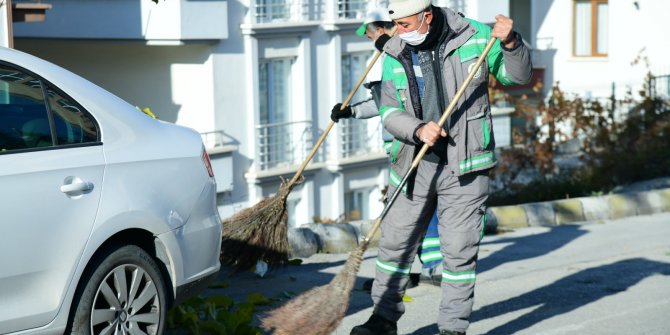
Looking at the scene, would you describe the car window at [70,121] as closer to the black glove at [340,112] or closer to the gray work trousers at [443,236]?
the gray work trousers at [443,236]

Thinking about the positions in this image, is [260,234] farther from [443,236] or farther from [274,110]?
[274,110]

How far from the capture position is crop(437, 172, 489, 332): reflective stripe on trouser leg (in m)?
6.66

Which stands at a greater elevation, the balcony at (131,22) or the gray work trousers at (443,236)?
the balcony at (131,22)

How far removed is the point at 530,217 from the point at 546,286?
420 cm

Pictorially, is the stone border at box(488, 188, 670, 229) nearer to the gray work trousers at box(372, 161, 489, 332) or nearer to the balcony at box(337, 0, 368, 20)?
the gray work trousers at box(372, 161, 489, 332)

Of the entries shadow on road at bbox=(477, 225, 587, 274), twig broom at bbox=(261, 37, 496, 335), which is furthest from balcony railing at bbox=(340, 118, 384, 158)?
twig broom at bbox=(261, 37, 496, 335)

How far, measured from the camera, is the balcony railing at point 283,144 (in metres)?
25.4

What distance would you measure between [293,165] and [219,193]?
2.54m

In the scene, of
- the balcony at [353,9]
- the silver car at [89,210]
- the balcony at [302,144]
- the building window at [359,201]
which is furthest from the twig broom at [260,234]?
the building window at [359,201]

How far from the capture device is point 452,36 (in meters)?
6.73

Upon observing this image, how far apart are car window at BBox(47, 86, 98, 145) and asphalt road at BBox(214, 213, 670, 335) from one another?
221 centimetres

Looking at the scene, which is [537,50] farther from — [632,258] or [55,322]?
[55,322]

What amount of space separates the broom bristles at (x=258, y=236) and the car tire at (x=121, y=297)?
271cm

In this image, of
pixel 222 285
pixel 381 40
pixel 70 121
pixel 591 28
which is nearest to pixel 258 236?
pixel 222 285
